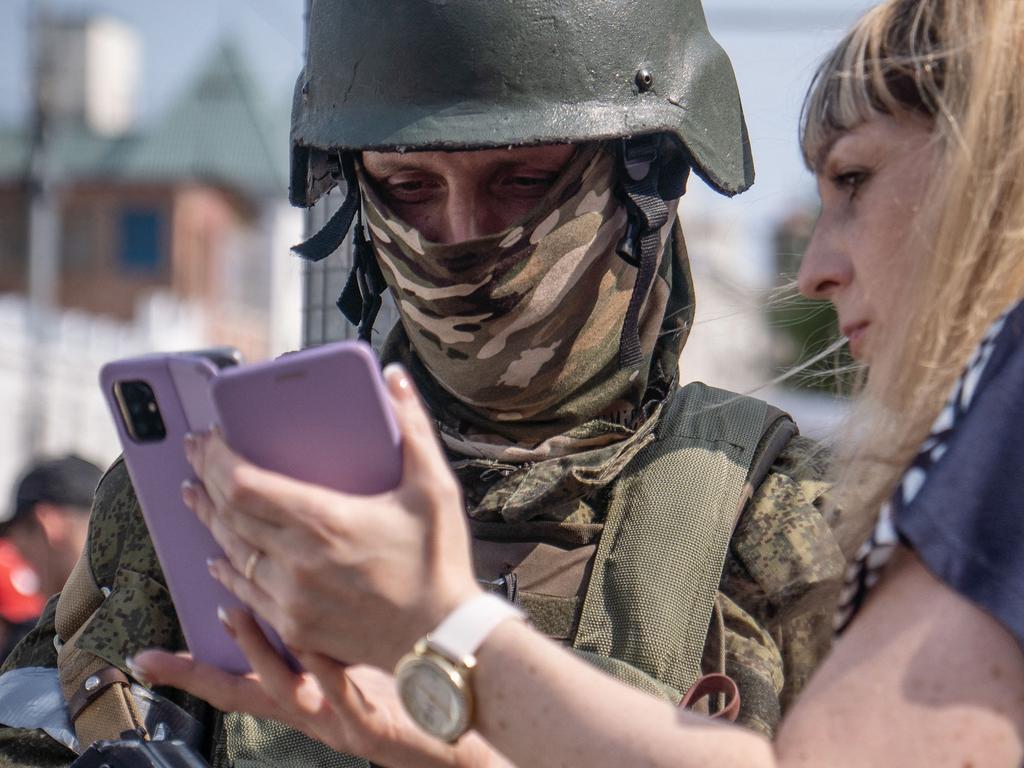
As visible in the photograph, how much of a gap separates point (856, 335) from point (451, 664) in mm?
619

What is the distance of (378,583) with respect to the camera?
1.50m

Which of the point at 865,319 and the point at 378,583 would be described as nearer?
the point at 378,583

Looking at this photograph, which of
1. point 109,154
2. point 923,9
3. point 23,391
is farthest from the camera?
point 109,154

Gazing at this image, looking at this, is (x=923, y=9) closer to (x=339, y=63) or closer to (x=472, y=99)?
(x=472, y=99)

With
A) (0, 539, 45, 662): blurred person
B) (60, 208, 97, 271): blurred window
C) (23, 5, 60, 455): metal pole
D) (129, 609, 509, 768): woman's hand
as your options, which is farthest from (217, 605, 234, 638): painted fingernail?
(60, 208, 97, 271): blurred window

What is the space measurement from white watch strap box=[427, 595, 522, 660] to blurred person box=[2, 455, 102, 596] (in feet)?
16.0

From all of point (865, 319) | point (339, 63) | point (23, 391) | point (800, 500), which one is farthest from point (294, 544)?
point (23, 391)

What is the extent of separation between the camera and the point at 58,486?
6246 mm

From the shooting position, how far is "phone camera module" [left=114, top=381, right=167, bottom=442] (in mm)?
1727

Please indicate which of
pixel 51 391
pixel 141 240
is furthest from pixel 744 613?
Answer: pixel 141 240

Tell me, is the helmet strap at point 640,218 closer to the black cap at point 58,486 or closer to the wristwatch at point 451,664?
the wristwatch at point 451,664

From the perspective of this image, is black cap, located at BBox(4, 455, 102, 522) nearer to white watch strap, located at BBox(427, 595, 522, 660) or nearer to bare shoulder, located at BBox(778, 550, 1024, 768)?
white watch strap, located at BBox(427, 595, 522, 660)

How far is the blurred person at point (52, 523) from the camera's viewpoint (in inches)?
243

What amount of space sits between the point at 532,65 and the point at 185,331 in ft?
85.7
